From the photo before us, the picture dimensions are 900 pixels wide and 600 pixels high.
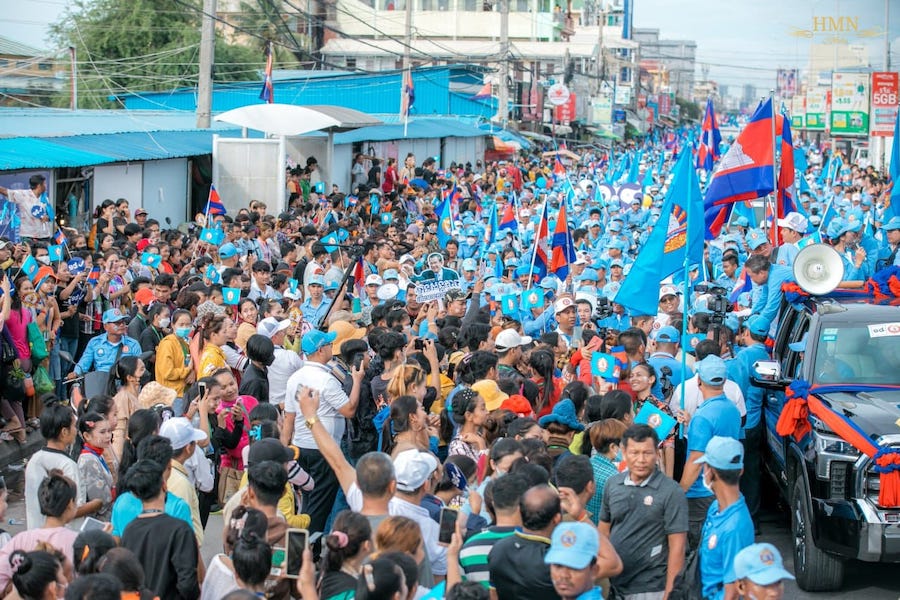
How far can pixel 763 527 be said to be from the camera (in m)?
10.0

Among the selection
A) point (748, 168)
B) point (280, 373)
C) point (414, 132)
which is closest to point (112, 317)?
point (280, 373)

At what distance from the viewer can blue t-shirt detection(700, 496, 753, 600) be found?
19.1ft

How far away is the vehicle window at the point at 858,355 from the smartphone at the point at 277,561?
14.9 feet

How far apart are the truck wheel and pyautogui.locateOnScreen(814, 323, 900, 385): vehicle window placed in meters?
0.88

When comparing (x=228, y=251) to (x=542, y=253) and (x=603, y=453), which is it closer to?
(x=542, y=253)

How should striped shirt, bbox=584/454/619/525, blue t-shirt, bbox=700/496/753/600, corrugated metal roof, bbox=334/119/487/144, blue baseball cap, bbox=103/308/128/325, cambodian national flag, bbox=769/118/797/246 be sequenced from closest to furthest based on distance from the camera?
blue t-shirt, bbox=700/496/753/600 → striped shirt, bbox=584/454/619/525 → blue baseball cap, bbox=103/308/128/325 → cambodian national flag, bbox=769/118/797/246 → corrugated metal roof, bbox=334/119/487/144

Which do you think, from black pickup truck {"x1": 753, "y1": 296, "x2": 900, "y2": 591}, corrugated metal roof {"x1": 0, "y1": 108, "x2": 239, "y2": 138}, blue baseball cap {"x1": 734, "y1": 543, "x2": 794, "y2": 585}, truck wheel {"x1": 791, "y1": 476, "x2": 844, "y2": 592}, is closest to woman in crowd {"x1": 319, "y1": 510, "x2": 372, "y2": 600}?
blue baseball cap {"x1": 734, "y1": 543, "x2": 794, "y2": 585}

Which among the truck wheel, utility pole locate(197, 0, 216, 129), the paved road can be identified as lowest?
the paved road

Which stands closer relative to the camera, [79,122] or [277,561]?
[277,561]

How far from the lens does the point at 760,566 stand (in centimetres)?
493

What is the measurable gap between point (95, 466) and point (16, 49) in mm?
46354

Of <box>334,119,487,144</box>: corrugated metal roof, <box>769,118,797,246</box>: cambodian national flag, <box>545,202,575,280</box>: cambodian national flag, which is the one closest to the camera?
<box>769,118,797,246</box>: cambodian national flag

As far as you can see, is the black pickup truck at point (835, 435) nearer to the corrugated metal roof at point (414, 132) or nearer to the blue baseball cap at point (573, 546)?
the blue baseball cap at point (573, 546)

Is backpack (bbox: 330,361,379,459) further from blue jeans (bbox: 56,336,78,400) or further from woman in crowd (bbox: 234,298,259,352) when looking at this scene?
blue jeans (bbox: 56,336,78,400)
